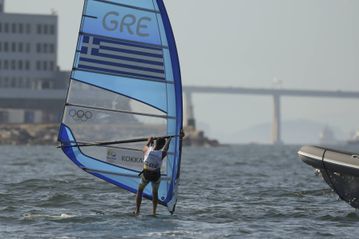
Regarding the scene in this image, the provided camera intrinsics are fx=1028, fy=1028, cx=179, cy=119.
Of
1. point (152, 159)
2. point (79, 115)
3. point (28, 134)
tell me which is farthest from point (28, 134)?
point (152, 159)

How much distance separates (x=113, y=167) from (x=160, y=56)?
210cm

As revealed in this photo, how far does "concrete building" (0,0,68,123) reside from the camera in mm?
108188

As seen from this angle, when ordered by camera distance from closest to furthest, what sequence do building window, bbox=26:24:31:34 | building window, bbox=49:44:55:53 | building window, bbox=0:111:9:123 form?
building window, bbox=0:111:9:123 < building window, bbox=26:24:31:34 < building window, bbox=49:44:55:53

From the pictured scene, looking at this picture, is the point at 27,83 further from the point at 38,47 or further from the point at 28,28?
the point at 28,28

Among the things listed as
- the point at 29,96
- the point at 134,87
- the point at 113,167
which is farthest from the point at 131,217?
the point at 29,96

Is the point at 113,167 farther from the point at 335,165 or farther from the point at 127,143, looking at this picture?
the point at 335,165

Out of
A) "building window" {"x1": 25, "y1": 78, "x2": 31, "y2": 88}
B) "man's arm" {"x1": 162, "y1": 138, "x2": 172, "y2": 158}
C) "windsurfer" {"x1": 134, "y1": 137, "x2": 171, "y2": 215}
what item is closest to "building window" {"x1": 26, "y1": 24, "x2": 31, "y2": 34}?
"building window" {"x1": 25, "y1": 78, "x2": 31, "y2": 88}

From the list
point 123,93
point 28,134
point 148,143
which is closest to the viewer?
point 148,143

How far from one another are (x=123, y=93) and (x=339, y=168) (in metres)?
4.37

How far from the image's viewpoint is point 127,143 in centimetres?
1783

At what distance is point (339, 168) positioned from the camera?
62.5ft

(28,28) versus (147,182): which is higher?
(28,28)

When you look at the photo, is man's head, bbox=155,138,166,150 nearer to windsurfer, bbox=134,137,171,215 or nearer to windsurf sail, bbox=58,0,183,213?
windsurfer, bbox=134,137,171,215

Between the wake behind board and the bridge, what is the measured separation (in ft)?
268
